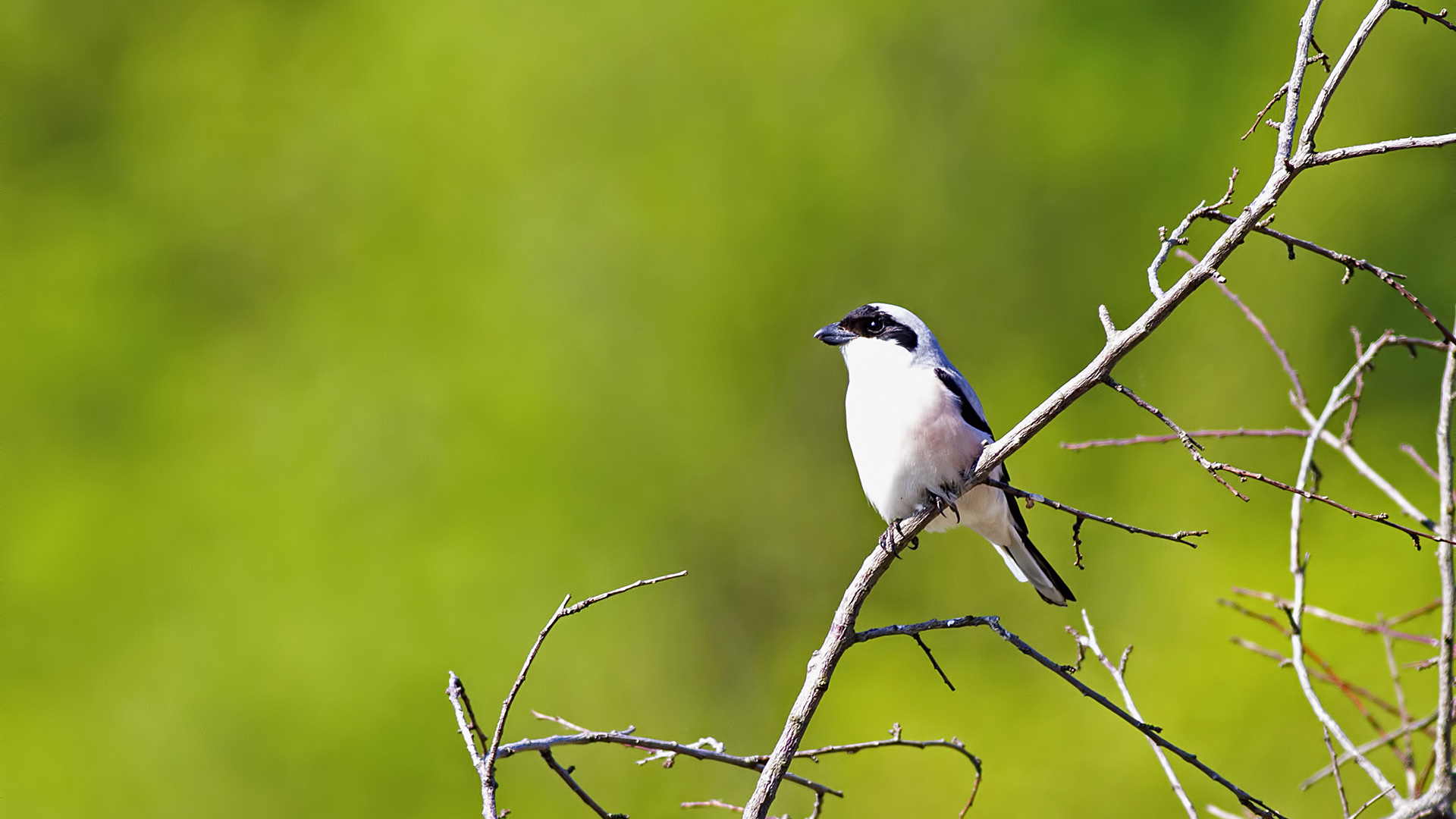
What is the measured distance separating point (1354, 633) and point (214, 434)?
788 centimetres

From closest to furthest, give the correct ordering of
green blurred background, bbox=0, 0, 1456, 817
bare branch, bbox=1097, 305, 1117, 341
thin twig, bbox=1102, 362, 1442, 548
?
thin twig, bbox=1102, 362, 1442, 548
bare branch, bbox=1097, 305, 1117, 341
green blurred background, bbox=0, 0, 1456, 817

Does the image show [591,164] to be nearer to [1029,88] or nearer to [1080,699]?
[1029,88]

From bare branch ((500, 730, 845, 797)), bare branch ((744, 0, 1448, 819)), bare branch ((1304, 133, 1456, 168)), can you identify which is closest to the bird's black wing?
bare branch ((744, 0, 1448, 819))

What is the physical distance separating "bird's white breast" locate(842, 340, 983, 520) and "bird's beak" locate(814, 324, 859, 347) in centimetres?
21

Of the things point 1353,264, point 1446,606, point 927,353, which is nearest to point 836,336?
point 927,353

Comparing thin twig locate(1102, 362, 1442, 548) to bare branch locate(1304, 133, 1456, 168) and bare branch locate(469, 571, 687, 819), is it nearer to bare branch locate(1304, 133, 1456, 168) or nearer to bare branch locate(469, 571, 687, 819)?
bare branch locate(1304, 133, 1456, 168)

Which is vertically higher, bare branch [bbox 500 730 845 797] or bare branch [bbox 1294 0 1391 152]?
bare branch [bbox 1294 0 1391 152]

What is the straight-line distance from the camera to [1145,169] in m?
8.10

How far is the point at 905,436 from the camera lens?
296 cm

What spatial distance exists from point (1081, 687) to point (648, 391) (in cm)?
674

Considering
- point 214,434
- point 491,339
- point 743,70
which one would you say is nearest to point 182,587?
point 214,434

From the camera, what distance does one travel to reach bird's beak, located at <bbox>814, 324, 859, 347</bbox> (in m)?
3.44

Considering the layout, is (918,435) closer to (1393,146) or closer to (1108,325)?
(1108,325)

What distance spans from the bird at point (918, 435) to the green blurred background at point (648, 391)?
14.0ft
